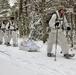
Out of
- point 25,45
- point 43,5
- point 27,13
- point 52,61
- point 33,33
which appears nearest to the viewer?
point 52,61

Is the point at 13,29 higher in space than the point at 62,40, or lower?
higher

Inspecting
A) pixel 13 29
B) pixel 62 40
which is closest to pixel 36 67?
pixel 62 40

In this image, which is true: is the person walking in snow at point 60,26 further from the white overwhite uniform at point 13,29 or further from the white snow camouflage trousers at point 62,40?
the white overwhite uniform at point 13,29

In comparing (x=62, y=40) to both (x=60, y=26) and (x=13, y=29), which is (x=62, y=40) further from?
(x=13, y=29)

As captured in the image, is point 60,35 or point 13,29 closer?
point 60,35

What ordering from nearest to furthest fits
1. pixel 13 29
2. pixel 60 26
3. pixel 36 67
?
1. pixel 36 67
2. pixel 60 26
3. pixel 13 29

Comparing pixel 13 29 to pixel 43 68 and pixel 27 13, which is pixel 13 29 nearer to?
pixel 43 68

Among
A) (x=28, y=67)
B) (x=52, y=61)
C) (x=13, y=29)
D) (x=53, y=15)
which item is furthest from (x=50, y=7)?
(x=28, y=67)

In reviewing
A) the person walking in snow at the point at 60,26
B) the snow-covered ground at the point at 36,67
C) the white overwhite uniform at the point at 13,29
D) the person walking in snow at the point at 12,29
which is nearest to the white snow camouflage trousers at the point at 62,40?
the person walking in snow at the point at 60,26

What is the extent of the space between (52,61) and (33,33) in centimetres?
1469

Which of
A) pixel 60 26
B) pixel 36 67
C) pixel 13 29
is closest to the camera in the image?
pixel 36 67

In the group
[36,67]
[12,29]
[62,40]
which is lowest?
[36,67]

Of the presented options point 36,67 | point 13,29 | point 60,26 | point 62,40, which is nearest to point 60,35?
point 62,40

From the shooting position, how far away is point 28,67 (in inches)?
314
